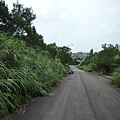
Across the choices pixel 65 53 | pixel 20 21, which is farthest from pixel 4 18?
pixel 65 53

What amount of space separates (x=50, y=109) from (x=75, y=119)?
1138 mm

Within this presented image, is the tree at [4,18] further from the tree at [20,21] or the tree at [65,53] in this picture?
the tree at [65,53]

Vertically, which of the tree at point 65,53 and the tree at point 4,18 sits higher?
the tree at point 4,18

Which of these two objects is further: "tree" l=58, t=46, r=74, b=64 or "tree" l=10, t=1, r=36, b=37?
"tree" l=58, t=46, r=74, b=64

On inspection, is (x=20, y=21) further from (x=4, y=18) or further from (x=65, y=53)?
(x=65, y=53)

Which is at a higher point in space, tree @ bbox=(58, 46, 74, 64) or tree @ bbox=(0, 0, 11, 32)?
tree @ bbox=(0, 0, 11, 32)

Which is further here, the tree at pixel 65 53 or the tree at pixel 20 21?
the tree at pixel 65 53

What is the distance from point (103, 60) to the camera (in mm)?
30062

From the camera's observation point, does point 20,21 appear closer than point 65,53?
Yes

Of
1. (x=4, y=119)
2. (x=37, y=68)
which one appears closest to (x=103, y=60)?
(x=37, y=68)

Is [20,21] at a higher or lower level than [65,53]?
higher

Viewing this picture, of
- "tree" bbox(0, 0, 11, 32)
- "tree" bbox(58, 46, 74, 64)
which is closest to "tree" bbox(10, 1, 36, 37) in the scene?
"tree" bbox(0, 0, 11, 32)

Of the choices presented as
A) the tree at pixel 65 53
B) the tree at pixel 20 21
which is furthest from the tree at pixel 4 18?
the tree at pixel 65 53

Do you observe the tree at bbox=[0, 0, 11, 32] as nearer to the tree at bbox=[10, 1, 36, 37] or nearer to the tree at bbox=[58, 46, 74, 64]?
the tree at bbox=[10, 1, 36, 37]
